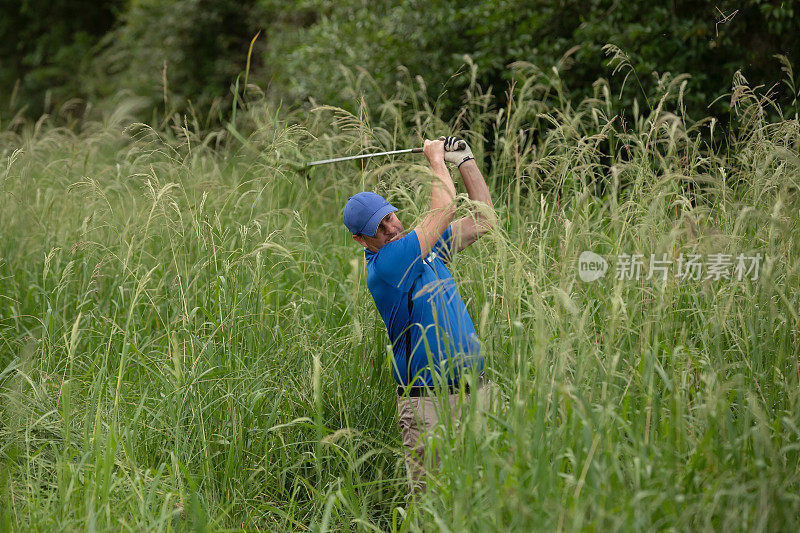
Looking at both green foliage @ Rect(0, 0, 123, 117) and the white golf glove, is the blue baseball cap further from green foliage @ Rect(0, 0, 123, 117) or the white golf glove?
green foliage @ Rect(0, 0, 123, 117)

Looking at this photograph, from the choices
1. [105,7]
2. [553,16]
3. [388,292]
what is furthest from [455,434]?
[105,7]

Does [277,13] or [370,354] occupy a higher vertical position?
[277,13]

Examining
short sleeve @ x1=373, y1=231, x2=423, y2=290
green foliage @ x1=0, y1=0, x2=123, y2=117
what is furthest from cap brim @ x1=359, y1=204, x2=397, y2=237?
green foliage @ x1=0, y1=0, x2=123, y2=117

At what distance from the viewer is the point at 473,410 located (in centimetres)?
214

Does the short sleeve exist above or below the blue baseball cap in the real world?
below

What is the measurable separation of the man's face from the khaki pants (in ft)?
2.13

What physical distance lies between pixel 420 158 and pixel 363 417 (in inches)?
84.4

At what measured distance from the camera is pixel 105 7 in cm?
1423

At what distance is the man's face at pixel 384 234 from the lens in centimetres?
294

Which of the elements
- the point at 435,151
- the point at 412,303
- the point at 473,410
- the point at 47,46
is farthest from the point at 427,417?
the point at 47,46

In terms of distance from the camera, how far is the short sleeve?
270 cm

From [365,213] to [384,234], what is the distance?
0.14m

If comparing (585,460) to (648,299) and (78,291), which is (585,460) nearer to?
(648,299)

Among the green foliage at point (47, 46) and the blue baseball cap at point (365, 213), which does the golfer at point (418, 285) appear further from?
the green foliage at point (47, 46)
